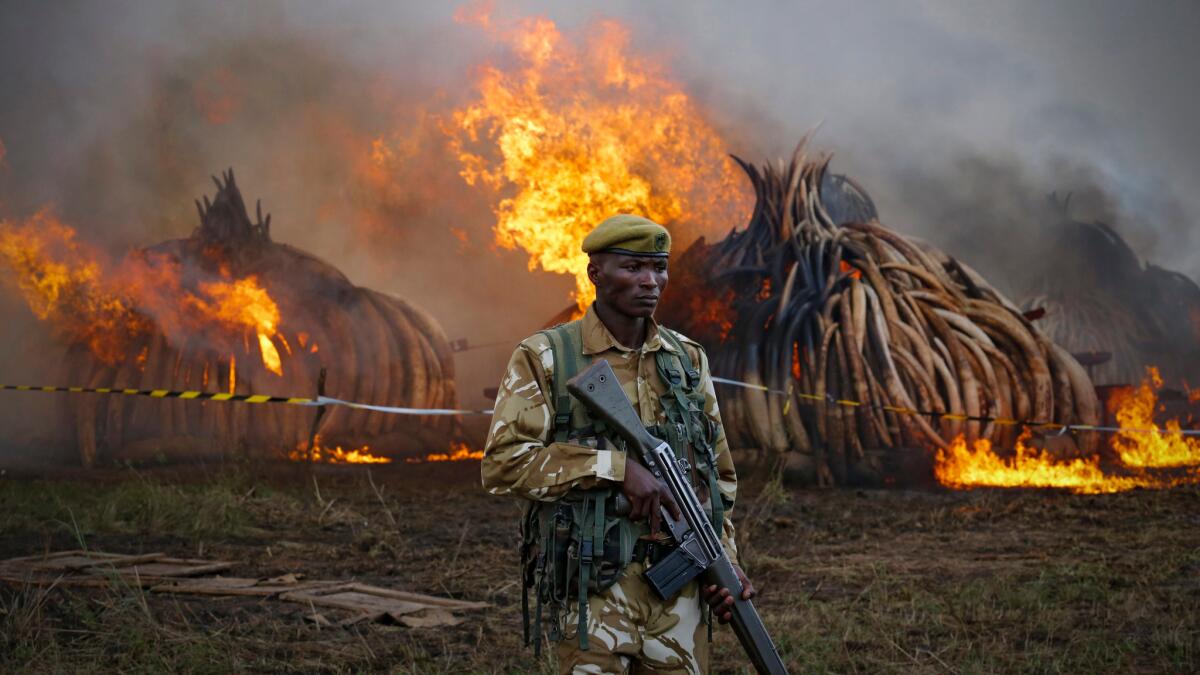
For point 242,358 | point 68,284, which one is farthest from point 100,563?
point 68,284

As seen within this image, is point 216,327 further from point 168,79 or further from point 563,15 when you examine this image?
point 563,15

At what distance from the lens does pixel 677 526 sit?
9.57ft

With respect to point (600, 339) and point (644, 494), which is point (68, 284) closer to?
point (600, 339)

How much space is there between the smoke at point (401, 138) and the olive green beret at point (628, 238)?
10.8 metres

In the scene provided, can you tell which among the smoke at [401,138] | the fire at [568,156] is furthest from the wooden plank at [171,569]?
the fire at [568,156]

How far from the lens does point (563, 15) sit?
45.8 ft

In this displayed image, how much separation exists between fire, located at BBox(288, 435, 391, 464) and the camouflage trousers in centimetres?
1027

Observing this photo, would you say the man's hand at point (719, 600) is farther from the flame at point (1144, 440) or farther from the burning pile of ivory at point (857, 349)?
the flame at point (1144, 440)

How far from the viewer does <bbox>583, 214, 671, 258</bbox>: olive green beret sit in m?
3.03

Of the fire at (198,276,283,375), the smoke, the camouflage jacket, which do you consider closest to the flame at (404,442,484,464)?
the smoke

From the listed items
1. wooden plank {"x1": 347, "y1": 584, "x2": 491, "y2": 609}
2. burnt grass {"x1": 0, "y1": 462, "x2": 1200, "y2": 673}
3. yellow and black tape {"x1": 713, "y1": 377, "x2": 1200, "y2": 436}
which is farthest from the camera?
yellow and black tape {"x1": 713, "y1": 377, "x2": 1200, "y2": 436}

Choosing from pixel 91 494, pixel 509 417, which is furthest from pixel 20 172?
pixel 509 417

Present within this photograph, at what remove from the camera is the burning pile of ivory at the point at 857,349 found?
485 inches

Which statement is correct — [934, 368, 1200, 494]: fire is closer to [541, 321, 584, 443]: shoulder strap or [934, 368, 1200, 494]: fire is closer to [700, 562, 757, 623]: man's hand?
[700, 562, 757, 623]: man's hand
